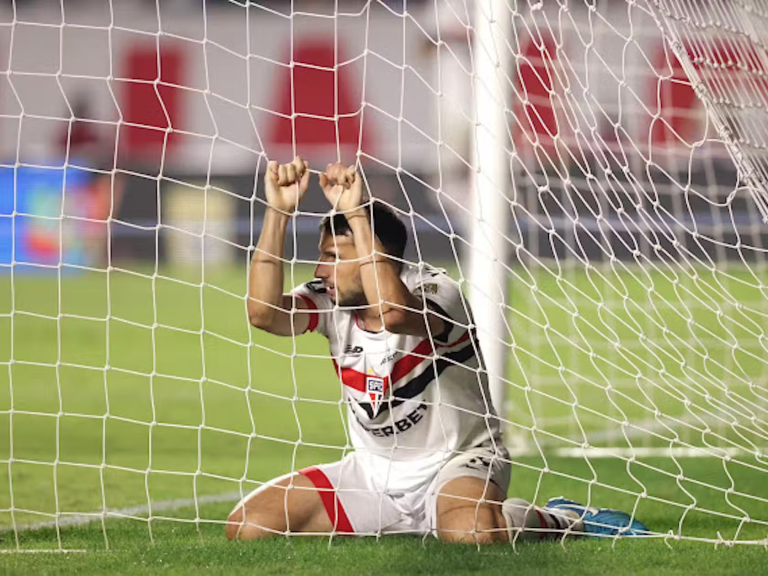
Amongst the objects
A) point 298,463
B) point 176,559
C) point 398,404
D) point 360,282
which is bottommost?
point 298,463

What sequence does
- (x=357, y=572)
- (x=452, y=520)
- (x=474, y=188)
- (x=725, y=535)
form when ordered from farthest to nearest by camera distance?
(x=474, y=188), (x=725, y=535), (x=452, y=520), (x=357, y=572)

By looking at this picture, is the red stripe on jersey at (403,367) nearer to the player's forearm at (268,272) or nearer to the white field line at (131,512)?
the player's forearm at (268,272)

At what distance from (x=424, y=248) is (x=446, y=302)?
32.1ft

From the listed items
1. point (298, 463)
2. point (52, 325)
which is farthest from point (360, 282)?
point (52, 325)

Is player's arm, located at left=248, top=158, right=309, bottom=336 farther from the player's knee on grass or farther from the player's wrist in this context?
the player's knee on grass

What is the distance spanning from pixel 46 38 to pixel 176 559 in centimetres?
1305

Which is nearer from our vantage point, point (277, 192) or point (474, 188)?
point (277, 192)

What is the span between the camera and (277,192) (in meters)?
3.80

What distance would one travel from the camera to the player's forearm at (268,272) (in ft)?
12.3

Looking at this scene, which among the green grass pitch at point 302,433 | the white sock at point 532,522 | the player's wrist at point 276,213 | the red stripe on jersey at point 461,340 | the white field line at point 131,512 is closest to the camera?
the green grass pitch at point 302,433

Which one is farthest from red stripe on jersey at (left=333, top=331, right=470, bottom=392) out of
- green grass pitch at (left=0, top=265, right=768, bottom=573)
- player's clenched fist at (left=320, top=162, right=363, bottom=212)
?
player's clenched fist at (left=320, top=162, right=363, bottom=212)

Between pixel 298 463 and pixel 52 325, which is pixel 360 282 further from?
pixel 52 325

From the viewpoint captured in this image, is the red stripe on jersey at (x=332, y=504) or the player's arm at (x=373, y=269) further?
the red stripe on jersey at (x=332, y=504)

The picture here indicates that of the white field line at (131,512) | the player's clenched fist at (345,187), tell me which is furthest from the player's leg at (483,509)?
the white field line at (131,512)
